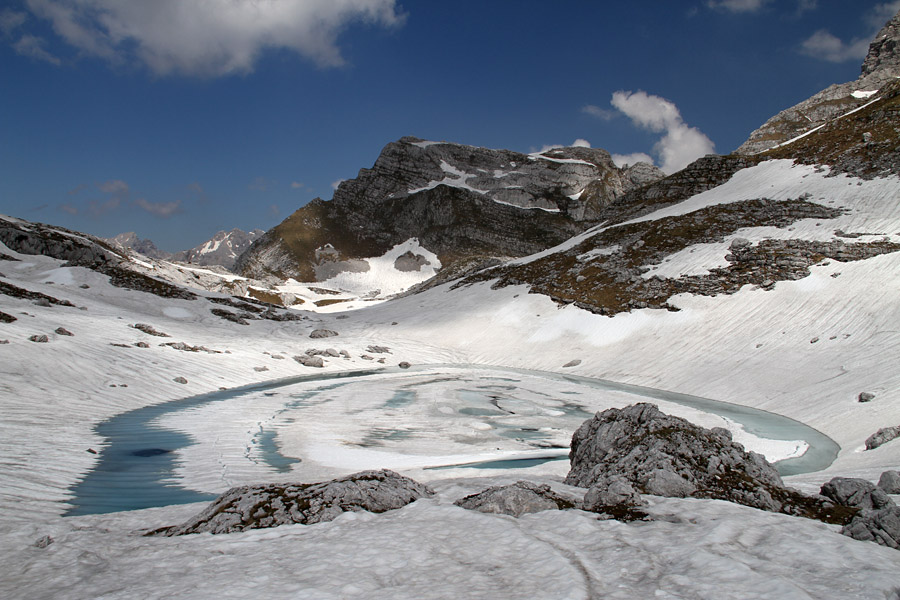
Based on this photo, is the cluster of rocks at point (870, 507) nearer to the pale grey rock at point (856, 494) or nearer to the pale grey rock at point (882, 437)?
the pale grey rock at point (856, 494)

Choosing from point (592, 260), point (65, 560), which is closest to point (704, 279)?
point (592, 260)

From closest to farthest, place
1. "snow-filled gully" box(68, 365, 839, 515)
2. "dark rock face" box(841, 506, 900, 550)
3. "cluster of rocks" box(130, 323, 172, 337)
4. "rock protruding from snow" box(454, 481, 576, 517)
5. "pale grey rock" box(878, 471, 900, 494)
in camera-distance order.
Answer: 1. "dark rock face" box(841, 506, 900, 550)
2. "rock protruding from snow" box(454, 481, 576, 517)
3. "pale grey rock" box(878, 471, 900, 494)
4. "snow-filled gully" box(68, 365, 839, 515)
5. "cluster of rocks" box(130, 323, 172, 337)

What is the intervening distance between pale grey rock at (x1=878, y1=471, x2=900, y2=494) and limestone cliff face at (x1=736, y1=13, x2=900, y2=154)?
160 m

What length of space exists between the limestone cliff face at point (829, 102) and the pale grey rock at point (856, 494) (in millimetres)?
161076

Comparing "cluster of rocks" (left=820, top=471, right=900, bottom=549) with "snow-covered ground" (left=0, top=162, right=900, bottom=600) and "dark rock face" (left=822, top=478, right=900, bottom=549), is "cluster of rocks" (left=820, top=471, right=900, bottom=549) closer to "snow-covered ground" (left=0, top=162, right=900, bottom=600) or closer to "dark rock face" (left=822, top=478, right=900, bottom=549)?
"dark rock face" (left=822, top=478, right=900, bottom=549)

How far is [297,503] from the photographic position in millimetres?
9250

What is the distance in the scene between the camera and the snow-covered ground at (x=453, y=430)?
20.9 feet

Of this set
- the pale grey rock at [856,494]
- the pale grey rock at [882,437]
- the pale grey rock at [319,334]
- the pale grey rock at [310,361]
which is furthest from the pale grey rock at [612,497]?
the pale grey rock at [319,334]

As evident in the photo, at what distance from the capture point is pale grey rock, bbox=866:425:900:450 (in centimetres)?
1706

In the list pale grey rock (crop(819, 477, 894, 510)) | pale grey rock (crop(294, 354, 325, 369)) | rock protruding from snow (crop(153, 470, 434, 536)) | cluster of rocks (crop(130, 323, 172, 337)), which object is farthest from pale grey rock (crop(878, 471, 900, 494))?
cluster of rocks (crop(130, 323, 172, 337))

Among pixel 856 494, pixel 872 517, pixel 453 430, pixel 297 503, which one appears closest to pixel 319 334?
pixel 453 430

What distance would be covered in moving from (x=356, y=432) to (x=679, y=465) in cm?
1454

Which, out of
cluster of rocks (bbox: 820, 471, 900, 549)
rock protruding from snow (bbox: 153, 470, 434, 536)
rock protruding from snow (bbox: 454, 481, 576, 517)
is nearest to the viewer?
cluster of rocks (bbox: 820, 471, 900, 549)

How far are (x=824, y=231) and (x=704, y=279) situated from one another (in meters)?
14.1
